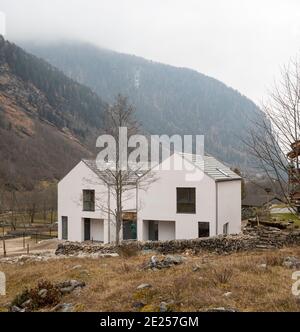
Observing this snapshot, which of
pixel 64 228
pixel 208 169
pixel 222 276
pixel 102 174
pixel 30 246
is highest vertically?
pixel 208 169

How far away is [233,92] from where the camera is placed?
596 feet

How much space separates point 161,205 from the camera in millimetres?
26156

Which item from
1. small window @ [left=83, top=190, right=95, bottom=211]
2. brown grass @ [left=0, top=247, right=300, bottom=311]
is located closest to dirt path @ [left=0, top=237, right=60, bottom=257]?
small window @ [left=83, top=190, right=95, bottom=211]

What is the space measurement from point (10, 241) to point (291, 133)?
35687mm

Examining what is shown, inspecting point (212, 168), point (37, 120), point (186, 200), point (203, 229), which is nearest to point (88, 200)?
point (186, 200)

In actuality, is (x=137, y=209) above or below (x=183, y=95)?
below

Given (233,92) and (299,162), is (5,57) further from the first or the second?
(299,162)

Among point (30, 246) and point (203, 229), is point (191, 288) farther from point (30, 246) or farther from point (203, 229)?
point (30, 246)

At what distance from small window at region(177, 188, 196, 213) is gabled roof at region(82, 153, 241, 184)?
5.14 feet

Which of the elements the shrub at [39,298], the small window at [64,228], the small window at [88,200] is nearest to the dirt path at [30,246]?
the small window at [64,228]

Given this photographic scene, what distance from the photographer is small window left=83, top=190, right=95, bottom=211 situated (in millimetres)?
28891

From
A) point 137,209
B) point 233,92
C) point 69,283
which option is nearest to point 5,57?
point 233,92

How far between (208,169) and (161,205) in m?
3.75

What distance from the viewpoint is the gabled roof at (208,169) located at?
25.4m
